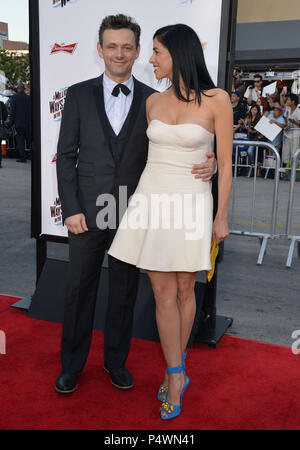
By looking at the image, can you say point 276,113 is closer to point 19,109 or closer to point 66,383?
point 19,109

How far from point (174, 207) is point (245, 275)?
3027 mm

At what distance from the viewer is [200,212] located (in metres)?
2.38

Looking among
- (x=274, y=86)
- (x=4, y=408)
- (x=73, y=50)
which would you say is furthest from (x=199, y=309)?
(x=274, y=86)

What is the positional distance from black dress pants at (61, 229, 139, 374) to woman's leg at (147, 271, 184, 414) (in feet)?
1.24

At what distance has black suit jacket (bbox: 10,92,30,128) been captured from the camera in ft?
A: 45.8

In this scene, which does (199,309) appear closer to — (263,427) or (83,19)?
(263,427)

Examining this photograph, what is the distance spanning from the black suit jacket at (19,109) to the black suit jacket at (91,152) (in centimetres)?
1218

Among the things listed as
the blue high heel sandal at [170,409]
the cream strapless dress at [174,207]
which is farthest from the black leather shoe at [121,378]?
the cream strapless dress at [174,207]

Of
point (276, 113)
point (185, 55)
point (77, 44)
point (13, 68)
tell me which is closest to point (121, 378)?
point (185, 55)

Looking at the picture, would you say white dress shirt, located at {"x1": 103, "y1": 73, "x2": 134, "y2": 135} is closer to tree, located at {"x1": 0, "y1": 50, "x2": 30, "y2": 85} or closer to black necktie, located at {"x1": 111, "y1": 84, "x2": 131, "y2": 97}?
black necktie, located at {"x1": 111, "y1": 84, "x2": 131, "y2": 97}

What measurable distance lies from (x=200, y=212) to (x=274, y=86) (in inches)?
511

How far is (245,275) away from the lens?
204 inches

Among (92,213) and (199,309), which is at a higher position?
(92,213)

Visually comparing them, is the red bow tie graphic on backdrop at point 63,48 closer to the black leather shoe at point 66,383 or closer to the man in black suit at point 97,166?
the man in black suit at point 97,166
